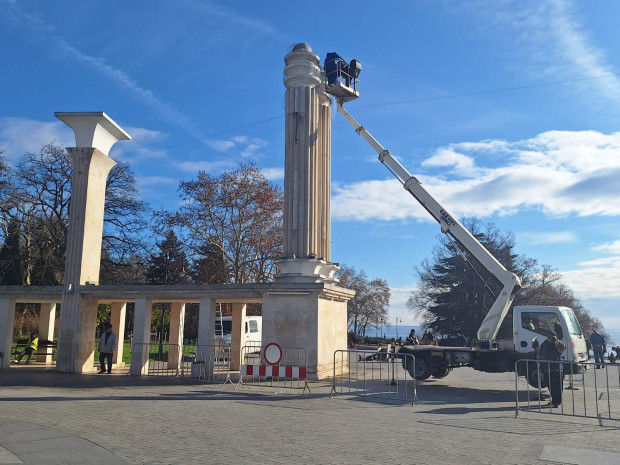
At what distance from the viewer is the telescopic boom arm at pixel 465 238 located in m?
17.1

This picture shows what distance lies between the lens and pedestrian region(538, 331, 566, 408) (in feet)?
38.9

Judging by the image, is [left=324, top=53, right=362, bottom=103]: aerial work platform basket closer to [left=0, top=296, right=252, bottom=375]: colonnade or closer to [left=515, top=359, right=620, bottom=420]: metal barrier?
[left=0, top=296, right=252, bottom=375]: colonnade

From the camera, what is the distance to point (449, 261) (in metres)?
46.8

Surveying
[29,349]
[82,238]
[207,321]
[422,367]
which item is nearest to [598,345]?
[422,367]

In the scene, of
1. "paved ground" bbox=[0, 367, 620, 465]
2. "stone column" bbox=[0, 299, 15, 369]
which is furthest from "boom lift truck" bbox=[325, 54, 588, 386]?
"stone column" bbox=[0, 299, 15, 369]

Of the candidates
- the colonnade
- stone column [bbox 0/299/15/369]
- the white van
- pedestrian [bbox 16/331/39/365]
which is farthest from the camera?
the white van

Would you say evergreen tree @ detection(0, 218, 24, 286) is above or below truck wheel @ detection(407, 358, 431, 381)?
above

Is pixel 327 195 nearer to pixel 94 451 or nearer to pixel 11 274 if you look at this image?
pixel 94 451

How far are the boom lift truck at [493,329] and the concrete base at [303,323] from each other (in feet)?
8.94

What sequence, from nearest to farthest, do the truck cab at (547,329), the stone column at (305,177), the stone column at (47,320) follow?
the truck cab at (547,329), the stone column at (305,177), the stone column at (47,320)

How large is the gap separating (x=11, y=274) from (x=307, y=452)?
41135mm

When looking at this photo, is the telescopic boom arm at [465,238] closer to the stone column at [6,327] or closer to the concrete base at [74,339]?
the concrete base at [74,339]

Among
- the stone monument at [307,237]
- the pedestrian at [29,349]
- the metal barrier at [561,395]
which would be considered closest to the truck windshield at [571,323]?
the metal barrier at [561,395]

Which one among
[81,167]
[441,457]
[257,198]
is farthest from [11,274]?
[441,457]
